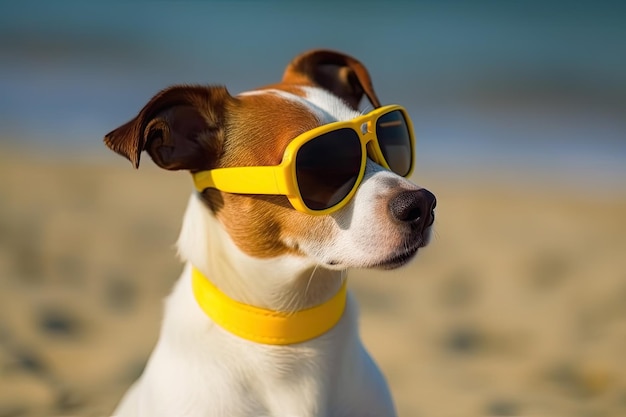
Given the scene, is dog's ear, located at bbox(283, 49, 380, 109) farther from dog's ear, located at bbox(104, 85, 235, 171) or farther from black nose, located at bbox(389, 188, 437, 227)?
black nose, located at bbox(389, 188, 437, 227)

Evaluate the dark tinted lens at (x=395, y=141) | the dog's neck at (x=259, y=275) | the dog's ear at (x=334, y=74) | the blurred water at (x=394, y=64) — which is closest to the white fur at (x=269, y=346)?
the dog's neck at (x=259, y=275)

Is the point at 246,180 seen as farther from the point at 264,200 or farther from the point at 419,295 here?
the point at 419,295

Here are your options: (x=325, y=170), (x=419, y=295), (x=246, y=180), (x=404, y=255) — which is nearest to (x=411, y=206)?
(x=404, y=255)

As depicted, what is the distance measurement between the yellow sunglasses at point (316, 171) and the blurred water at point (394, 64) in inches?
203

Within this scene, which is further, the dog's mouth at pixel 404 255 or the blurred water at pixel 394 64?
the blurred water at pixel 394 64

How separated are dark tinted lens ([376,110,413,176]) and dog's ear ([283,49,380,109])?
1.18 ft

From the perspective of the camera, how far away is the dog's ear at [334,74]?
9.61 ft

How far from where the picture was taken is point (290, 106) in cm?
245

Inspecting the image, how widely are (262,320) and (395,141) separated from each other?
2.28ft

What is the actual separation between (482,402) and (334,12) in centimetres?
1048

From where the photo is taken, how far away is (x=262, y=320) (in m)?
2.39

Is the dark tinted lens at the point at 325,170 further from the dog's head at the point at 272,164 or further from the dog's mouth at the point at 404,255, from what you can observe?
the dog's mouth at the point at 404,255

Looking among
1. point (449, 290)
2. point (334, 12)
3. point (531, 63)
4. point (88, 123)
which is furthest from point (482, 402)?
point (334, 12)

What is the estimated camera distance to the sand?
4.12 metres
